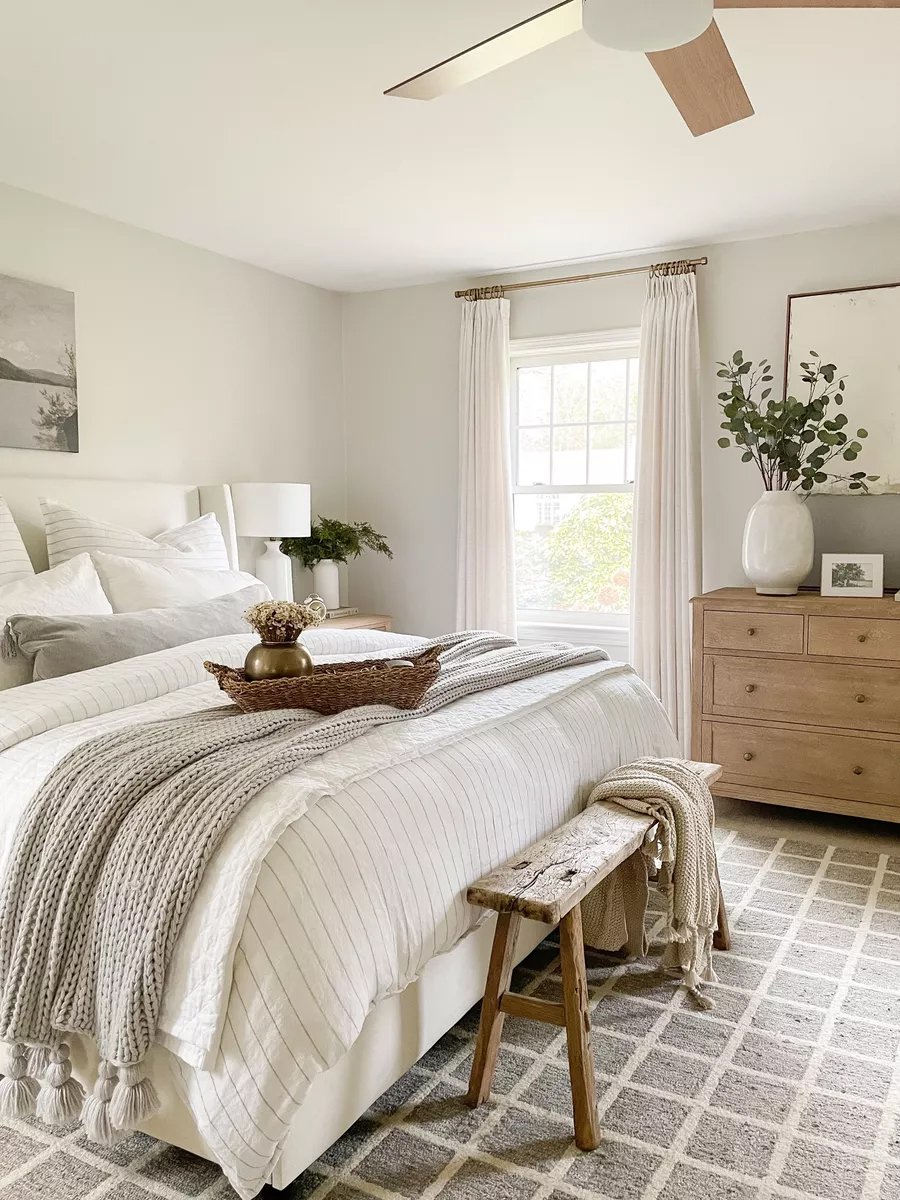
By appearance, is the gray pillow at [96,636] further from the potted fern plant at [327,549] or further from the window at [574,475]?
the window at [574,475]

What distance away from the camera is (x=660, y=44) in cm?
186

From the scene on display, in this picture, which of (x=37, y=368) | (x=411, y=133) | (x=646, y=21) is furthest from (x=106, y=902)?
(x=37, y=368)

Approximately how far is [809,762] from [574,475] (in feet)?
6.24

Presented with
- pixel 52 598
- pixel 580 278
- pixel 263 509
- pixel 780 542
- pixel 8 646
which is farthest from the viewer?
pixel 580 278

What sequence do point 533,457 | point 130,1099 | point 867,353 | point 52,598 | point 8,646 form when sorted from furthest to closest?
point 533,457, point 867,353, point 52,598, point 8,646, point 130,1099

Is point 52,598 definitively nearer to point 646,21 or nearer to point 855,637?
point 646,21

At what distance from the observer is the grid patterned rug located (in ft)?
5.68

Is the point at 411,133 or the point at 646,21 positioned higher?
the point at 411,133

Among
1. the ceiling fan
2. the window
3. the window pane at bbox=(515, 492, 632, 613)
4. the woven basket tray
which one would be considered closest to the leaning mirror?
the window

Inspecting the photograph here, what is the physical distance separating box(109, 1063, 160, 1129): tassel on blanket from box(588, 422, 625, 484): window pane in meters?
3.74

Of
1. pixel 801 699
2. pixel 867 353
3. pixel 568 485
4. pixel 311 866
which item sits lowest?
pixel 801 699

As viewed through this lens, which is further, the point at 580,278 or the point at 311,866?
the point at 580,278

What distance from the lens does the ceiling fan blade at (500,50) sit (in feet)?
6.15

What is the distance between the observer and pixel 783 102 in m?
2.79
